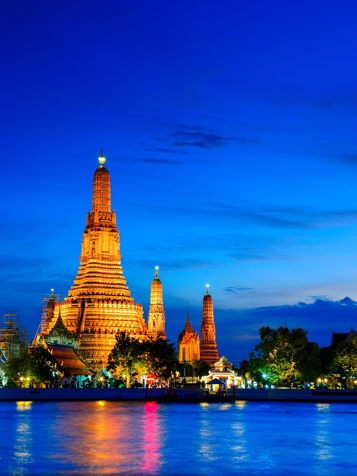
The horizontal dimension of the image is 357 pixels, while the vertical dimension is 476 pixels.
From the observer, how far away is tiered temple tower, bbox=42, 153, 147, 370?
360 ft

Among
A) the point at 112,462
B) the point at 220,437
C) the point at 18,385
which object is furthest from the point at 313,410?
the point at 112,462

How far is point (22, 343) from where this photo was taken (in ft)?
404

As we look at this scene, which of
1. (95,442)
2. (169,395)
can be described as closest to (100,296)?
(169,395)

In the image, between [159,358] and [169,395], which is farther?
[159,358]

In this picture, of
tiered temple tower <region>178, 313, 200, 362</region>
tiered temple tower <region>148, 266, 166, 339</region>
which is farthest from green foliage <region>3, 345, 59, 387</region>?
tiered temple tower <region>178, 313, 200, 362</region>

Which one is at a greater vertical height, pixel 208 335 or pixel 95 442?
pixel 208 335

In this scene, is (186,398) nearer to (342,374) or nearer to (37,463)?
(342,374)

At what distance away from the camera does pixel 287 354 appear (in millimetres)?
86750

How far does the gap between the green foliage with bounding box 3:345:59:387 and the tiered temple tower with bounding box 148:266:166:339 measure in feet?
134

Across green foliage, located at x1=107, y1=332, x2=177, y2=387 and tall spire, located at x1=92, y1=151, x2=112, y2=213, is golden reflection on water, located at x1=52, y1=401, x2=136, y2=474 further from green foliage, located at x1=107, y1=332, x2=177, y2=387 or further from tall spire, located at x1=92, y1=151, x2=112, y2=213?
tall spire, located at x1=92, y1=151, x2=112, y2=213

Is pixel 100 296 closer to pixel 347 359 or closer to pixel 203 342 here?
pixel 347 359

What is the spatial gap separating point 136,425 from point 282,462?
1880 centimetres

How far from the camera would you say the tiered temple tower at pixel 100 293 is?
10981 cm

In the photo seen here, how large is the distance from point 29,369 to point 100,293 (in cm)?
2625
